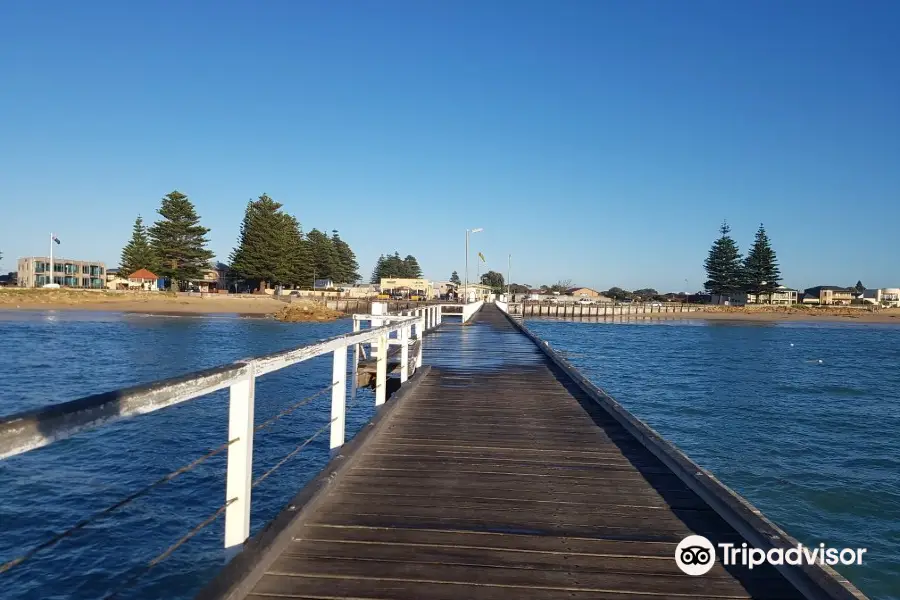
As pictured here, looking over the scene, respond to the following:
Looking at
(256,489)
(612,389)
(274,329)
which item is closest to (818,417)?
(612,389)

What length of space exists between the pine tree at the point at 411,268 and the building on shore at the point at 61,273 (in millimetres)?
65718

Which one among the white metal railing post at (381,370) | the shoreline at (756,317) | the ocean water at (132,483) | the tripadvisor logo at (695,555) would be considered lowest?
the ocean water at (132,483)

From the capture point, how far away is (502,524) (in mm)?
3727

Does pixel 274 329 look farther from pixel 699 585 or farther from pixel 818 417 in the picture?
pixel 699 585

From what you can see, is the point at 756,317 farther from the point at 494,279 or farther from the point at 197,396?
the point at 494,279

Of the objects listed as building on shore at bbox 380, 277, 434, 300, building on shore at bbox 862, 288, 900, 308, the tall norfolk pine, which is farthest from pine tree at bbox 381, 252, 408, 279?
building on shore at bbox 862, 288, 900, 308

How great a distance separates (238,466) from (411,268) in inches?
5683

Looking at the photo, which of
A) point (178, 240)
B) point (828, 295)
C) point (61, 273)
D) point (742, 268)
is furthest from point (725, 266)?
point (61, 273)

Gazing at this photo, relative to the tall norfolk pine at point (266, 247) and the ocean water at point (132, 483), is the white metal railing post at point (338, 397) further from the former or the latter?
the tall norfolk pine at point (266, 247)

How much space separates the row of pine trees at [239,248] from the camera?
69.4 m

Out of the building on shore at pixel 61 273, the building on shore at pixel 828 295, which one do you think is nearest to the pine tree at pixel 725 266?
the building on shore at pixel 828 295

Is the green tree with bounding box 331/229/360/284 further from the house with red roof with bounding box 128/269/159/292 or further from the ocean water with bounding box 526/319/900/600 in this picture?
the ocean water with bounding box 526/319/900/600

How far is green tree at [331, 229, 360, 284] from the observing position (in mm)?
100931

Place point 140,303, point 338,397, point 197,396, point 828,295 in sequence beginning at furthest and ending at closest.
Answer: point 828,295 < point 140,303 < point 338,397 < point 197,396
